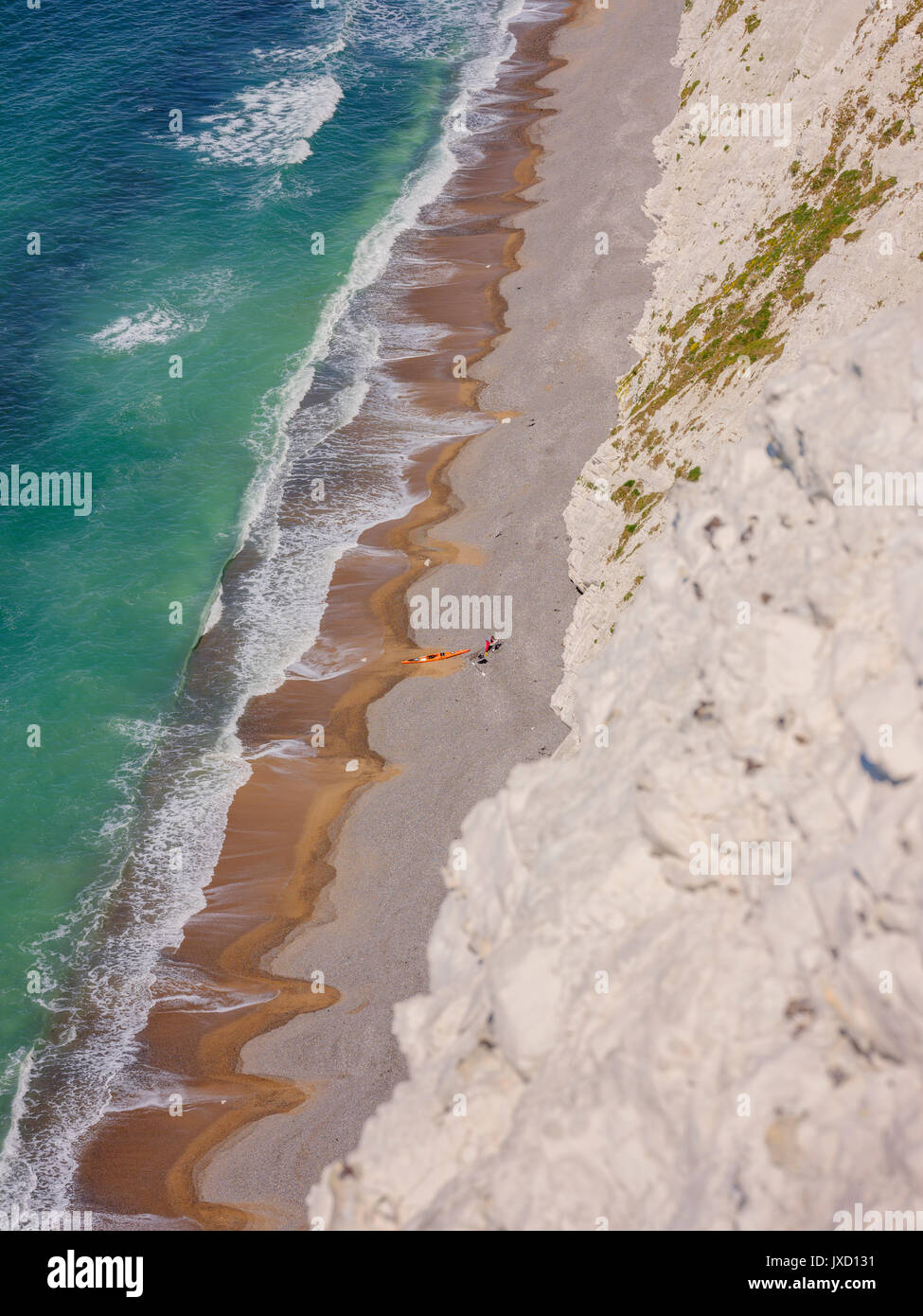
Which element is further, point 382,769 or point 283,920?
point 382,769

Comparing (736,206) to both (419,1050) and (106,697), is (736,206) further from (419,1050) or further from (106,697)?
(419,1050)

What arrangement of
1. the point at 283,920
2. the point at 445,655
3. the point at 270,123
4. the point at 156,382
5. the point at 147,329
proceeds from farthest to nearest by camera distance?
the point at 270,123 < the point at 147,329 < the point at 156,382 < the point at 445,655 < the point at 283,920

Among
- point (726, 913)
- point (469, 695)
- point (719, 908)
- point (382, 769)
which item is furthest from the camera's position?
point (469, 695)

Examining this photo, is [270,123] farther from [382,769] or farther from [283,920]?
[283,920]

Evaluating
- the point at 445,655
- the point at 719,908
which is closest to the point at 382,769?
the point at 445,655

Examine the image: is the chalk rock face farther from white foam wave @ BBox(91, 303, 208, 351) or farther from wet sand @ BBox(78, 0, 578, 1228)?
white foam wave @ BBox(91, 303, 208, 351)

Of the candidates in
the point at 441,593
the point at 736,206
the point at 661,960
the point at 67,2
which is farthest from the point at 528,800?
the point at 67,2
